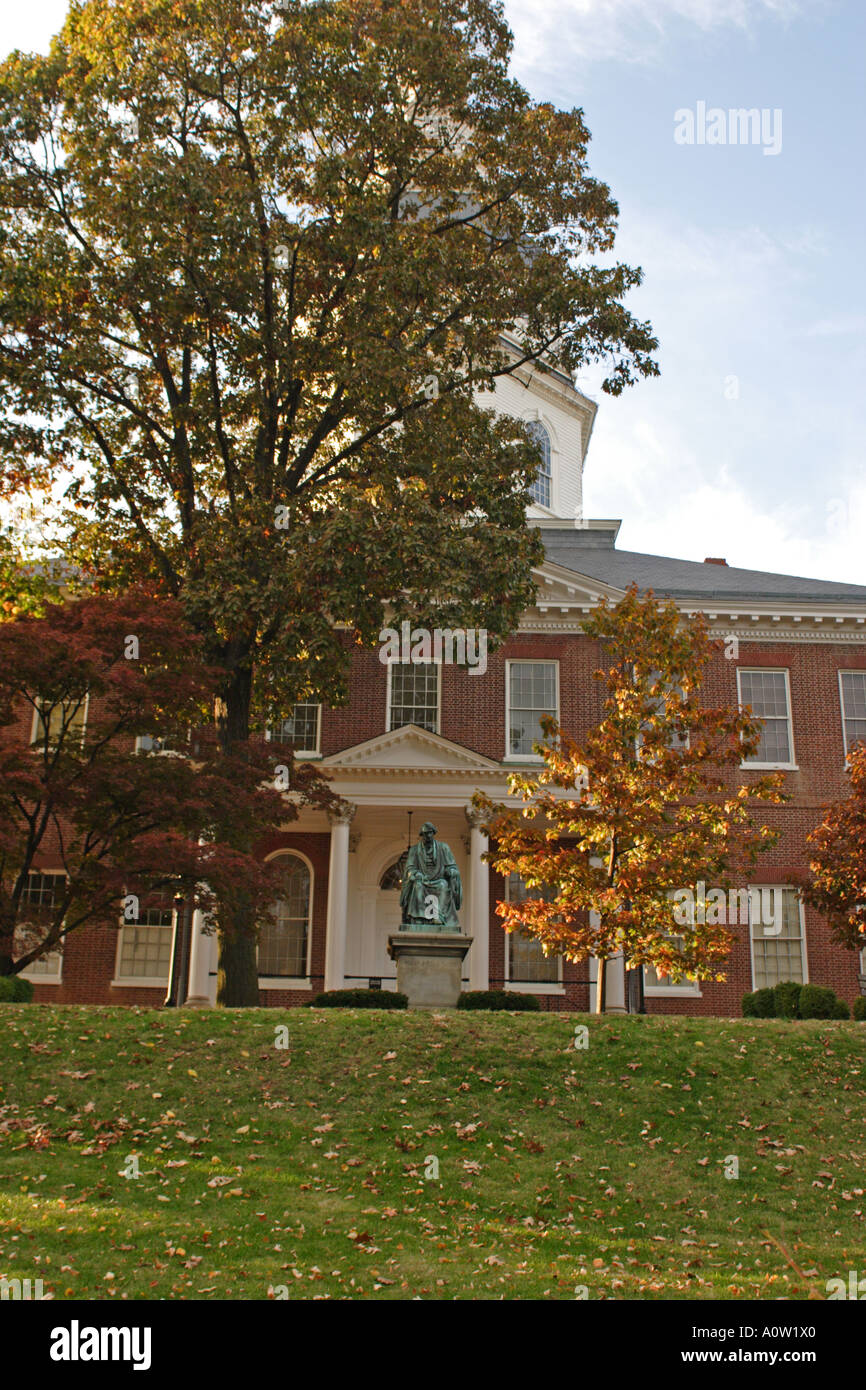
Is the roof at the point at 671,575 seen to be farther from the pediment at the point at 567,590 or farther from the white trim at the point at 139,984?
the white trim at the point at 139,984

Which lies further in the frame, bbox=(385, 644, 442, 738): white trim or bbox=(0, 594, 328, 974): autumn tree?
bbox=(385, 644, 442, 738): white trim

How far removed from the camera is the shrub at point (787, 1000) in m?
20.0

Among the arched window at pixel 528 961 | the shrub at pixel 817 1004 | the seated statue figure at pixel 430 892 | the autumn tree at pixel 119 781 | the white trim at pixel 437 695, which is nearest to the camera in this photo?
the autumn tree at pixel 119 781

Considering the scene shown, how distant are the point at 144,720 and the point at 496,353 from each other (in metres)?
9.40

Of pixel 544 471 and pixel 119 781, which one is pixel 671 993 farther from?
pixel 544 471

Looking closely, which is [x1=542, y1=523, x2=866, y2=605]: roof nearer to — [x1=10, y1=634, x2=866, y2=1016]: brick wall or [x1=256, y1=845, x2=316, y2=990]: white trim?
[x1=10, y1=634, x2=866, y2=1016]: brick wall

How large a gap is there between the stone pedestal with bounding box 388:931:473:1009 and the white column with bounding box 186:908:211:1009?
770 centimetres

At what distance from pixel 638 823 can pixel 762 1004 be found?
5398mm

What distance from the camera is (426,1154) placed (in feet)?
→ 35.3

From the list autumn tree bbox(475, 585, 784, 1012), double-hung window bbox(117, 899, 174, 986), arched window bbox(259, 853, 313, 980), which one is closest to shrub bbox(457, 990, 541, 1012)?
autumn tree bbox(475, 585, 784, 1012)

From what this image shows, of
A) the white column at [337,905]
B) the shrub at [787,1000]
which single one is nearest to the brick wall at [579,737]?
the white column at [337,905]

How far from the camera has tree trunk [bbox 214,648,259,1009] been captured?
17984 mm

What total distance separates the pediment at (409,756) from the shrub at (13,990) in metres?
9.98

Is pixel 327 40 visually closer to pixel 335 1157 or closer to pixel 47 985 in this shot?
pixel 335 1157
